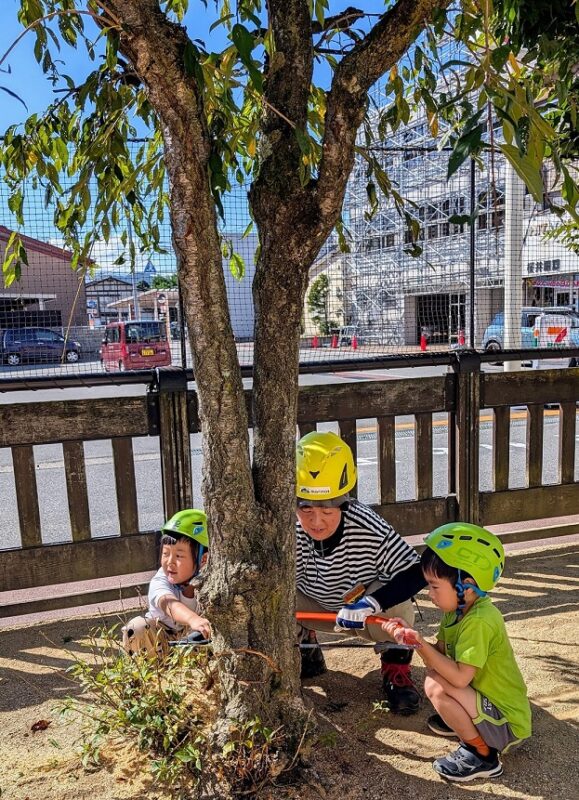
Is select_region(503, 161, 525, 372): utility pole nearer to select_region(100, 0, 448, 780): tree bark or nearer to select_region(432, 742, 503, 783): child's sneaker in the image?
select_region(100, 0, 448, 780): tree bark

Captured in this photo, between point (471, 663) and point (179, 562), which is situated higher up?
point (179, 562)

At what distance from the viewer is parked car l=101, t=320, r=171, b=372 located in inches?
288

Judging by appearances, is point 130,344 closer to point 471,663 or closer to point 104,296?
point 104,296

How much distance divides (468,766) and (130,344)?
20.6 ft

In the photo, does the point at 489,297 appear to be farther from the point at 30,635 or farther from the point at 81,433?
the point at 30,635

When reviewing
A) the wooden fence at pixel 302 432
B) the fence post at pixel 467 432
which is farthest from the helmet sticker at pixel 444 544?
the fence post at pixel 467 432

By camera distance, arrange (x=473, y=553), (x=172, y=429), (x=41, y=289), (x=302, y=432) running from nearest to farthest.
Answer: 1. (x=473, y=553)
2. (x=172, y=429)
3. (x=302, y=432)
4. (x=41, y=289)

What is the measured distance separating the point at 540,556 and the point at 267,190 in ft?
11.5

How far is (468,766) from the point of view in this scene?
2316 mm

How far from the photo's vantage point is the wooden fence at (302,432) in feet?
12.1

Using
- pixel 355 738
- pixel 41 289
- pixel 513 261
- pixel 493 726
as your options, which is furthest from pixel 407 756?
pixel 513 261

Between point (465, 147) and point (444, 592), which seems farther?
point (444, 592)

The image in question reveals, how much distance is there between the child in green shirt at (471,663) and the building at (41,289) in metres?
2.79

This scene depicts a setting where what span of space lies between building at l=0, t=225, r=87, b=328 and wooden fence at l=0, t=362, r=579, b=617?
0.84 meters
